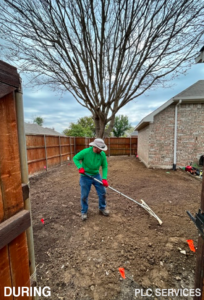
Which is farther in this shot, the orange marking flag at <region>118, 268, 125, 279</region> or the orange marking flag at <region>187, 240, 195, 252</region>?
the orange marking flag at <region>187, 240, 195, 252</region>

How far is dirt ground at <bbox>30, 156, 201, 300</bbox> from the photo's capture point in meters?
1.67

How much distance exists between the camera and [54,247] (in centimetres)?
225

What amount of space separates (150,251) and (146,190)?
8.49 ft

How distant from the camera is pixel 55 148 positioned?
9.20m

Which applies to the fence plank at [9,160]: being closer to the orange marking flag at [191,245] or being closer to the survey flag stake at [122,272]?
the survey flag stake at [122,272]

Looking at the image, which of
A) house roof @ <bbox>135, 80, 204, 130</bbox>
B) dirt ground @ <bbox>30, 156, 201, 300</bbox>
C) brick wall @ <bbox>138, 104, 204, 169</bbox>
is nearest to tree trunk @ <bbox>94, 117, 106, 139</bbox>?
house roof @ <bbox>135, 80, 204, 130</bbox>

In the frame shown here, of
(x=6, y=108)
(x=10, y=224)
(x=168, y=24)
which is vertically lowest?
(x=10, y=224)

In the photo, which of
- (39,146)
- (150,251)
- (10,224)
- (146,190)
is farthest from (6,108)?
(39,146)

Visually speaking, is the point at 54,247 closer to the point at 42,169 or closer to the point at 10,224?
the point at 10,224

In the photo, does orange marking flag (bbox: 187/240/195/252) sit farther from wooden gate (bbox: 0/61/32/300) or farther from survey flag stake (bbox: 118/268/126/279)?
wooden gate (bbox: 0/61/32/300)

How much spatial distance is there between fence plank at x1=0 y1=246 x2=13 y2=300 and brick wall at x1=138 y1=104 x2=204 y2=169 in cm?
738

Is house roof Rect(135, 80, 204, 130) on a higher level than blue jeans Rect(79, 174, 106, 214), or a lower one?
higher

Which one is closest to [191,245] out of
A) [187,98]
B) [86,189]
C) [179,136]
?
[86,189]

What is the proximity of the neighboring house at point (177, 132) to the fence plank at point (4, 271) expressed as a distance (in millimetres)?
7205
